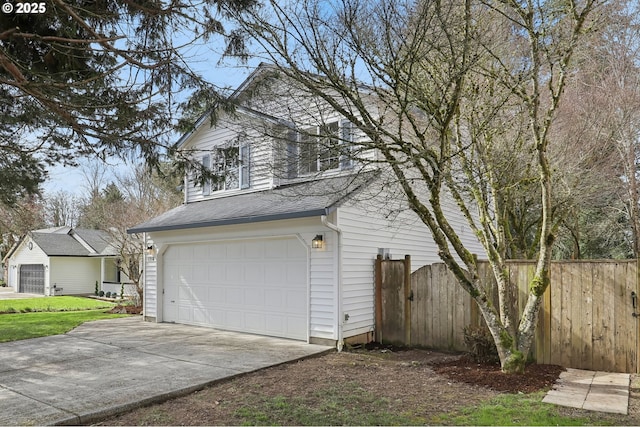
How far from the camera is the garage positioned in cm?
2475

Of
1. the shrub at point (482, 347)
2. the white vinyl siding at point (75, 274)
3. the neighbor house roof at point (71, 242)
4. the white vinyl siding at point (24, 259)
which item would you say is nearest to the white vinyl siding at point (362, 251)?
the shrub at point (482, 347)

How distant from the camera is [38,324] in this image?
11.4m

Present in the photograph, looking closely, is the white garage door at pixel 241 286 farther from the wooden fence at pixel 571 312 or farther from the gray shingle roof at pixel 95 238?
the gray shingle roof at pixel 95 238

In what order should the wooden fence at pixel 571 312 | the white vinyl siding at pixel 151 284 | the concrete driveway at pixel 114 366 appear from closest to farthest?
the concrete driveway at pixel 114 366
the wooden fence at pixel 571 312
the white vinyl siding at pixel 151 284

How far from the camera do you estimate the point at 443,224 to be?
609 centimetres

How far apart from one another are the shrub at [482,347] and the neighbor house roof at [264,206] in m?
2.76

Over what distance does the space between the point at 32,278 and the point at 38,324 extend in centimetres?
1683

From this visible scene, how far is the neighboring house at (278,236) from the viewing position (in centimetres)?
665

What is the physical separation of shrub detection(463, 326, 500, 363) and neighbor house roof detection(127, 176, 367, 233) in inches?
109

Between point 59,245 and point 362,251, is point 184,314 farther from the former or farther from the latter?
point 59,245

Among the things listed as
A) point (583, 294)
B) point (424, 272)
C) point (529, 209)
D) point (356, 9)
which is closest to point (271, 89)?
point (356, 9)

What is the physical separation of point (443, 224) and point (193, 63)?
3.96m

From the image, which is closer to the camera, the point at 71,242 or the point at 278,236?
the point at 278,236

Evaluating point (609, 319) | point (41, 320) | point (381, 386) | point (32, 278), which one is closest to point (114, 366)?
point (381, 386)
